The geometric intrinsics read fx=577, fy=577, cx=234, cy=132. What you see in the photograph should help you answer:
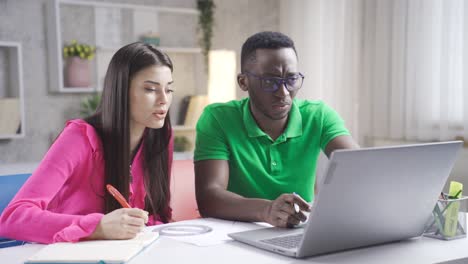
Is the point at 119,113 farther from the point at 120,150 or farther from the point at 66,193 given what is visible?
the point at 66,193

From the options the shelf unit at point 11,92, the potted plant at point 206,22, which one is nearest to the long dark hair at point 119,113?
the shelf unit at point 11,92

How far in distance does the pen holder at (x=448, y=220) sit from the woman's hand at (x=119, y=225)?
25.0 inches

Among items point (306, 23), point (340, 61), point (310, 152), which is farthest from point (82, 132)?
point (306, 23)

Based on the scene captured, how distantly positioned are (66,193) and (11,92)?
2.22 metres

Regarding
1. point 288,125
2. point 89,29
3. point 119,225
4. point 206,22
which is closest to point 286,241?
point 119,225

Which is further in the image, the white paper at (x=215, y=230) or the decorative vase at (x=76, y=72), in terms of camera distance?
the decorative vase at (x=76, y=72)

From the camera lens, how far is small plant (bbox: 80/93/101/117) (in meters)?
3.69

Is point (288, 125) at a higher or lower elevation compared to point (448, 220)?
higher

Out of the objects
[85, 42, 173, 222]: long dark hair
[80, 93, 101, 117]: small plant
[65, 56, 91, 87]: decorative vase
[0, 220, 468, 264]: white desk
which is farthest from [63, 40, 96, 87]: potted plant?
[0, 220, 468, 264]: white desk

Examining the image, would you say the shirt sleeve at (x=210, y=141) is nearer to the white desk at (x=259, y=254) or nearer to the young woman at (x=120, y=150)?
the young woman at (x=120, y=150)

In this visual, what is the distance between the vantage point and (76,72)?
363 cm

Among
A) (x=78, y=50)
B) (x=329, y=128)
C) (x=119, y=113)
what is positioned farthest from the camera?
(x=78, y=50)

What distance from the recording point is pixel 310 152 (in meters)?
1.79

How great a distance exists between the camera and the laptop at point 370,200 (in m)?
1.03
